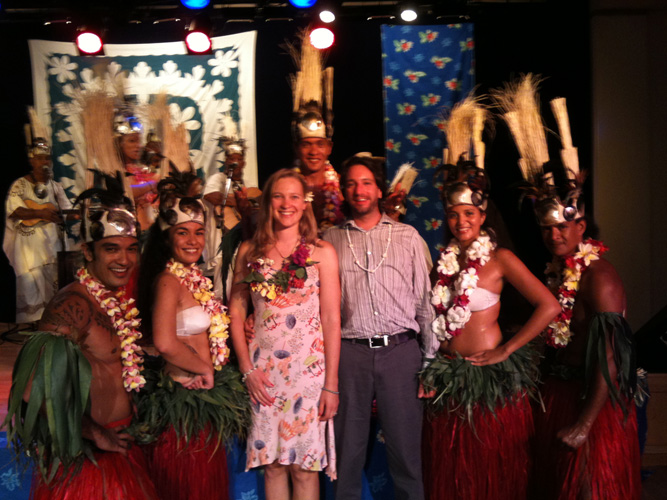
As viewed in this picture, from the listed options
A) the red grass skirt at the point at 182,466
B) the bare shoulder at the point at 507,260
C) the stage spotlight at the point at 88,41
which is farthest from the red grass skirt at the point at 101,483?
the stage spotlight at the point at 88,41

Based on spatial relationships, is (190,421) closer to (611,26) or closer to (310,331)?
(310,331)

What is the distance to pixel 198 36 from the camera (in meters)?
5.58

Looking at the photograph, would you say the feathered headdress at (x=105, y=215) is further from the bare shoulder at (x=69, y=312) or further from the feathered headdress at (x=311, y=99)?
the feathered headdress at (x=311, y=99)

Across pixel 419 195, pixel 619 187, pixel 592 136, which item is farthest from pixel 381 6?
pixel 619 187

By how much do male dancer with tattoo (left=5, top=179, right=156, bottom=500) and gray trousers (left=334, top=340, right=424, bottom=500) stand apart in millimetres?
850

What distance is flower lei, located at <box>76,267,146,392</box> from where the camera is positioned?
2662 mm

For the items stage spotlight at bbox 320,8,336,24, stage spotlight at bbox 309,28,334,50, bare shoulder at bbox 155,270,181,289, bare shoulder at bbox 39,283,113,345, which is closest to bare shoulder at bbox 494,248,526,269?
bare shoulder at bbox 155,270,181,289

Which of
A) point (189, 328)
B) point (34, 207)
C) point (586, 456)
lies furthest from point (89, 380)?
point (34, 207)

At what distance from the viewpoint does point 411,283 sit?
119 inches

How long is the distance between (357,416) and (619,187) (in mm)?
3726

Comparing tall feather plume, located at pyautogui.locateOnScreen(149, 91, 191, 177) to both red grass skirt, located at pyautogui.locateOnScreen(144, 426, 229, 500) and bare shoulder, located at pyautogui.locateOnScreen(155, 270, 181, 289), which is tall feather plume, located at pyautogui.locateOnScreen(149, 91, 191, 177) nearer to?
bare shoulder, located at pyautogui.locateOnScreen(155, 270, 181, 289)

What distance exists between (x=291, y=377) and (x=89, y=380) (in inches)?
32.5

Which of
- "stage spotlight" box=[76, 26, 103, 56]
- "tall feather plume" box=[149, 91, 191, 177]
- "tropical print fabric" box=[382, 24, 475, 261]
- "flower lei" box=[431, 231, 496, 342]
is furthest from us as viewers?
"tropical print fabric" box=[382, 24, 475, 261]

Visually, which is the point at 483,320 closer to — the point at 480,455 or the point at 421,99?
the point at 480,455
